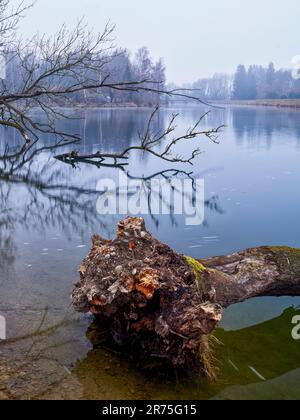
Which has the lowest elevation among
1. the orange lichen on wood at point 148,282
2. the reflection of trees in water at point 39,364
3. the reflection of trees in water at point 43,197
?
the reflection of trees in water at point 39,364

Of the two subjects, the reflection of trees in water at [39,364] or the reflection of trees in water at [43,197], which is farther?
the reflection of trees in water at [43,197]

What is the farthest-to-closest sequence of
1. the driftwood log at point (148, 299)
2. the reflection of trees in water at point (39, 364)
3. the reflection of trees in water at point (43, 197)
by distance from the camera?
the reflection of trees in water at point (43, 197) → the driftwood log at point (148, 299) → the reflection of trees in water at point (39, 364)

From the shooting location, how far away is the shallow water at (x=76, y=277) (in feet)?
10.6

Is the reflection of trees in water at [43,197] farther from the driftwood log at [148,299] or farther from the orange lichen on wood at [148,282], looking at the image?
the orange lichen on wood at [148,282]

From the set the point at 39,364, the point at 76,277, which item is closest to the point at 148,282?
the point at 39,364

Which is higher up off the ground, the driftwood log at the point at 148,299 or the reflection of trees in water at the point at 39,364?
the driftwood log at the point at 148,299

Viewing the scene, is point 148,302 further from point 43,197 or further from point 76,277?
point 43,197

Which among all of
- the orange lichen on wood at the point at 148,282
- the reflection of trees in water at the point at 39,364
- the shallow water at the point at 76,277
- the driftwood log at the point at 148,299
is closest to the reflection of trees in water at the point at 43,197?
the shallow water at the point at 76,277

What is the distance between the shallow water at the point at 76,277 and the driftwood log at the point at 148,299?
0.60ft

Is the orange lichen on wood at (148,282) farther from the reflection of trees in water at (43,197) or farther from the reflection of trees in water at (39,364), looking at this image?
the reflection of trees in water at (43,197)

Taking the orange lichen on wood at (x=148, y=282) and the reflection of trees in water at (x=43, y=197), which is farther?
the reflection of trees in water at (x=43, y=197)

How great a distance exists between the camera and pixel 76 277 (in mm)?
5137

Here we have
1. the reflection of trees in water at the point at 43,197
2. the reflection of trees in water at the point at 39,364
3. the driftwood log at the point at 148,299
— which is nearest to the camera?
the reflection of trees in water at the point at 39,364

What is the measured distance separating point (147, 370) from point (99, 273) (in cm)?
82
